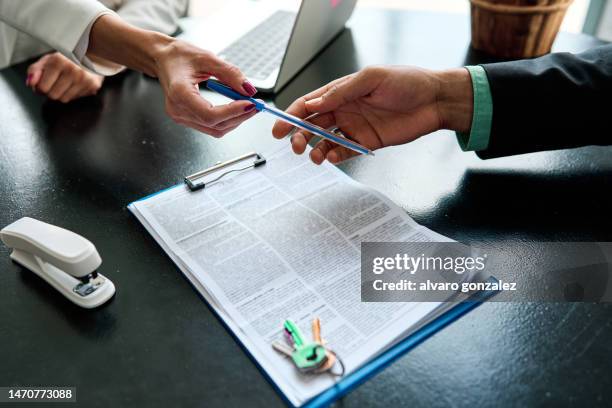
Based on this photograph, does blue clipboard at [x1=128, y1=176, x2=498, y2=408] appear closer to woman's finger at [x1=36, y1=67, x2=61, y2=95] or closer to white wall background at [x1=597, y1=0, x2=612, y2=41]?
woman's finger at [x1=36, y1=67, x2=61, y2=95]

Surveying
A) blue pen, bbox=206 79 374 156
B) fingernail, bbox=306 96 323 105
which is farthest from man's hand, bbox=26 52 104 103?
fingernail, bbox=306 96 323 105

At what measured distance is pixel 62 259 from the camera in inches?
24.0

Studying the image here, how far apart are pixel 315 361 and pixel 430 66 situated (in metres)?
0.81

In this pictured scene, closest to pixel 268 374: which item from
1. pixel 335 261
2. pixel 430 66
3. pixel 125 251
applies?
pixel 335 261

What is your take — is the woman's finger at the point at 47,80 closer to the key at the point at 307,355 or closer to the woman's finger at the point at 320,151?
the woman's finger at the point at 320,151

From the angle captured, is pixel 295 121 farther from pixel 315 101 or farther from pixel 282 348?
pixel 282 348

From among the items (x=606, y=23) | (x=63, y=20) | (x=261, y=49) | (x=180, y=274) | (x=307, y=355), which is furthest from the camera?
(x=606, y=23)

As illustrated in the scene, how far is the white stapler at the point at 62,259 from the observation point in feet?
2.01

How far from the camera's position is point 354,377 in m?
0.55

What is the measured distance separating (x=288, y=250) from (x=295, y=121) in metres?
0.22

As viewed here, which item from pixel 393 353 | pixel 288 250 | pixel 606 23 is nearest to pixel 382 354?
pixel 393 353

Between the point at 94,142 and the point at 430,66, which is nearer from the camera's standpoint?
the point at 94,142

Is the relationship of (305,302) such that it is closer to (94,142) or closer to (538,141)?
(538,141)

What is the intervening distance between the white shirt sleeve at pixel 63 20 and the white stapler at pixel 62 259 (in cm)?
48
